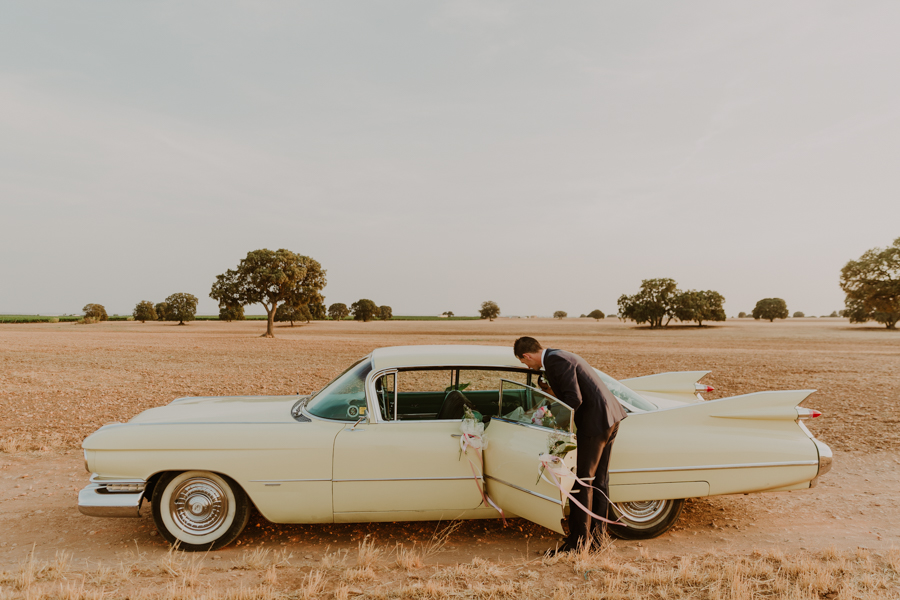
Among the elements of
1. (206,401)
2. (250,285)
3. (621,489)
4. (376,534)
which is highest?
(250,285)

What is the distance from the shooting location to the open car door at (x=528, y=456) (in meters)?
3.64

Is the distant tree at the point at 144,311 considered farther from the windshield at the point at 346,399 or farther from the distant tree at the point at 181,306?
the windshield at the point at 346,399

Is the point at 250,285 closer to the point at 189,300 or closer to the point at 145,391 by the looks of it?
the point at 145,391

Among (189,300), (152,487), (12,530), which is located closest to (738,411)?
(152,487)

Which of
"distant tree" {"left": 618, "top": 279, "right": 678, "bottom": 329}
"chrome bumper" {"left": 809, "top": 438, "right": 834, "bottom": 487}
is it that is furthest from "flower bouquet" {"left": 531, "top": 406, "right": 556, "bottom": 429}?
"distant tree" {"left": 618, "top": 279, "right": 678, "bottom": 329}

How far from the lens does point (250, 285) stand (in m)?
44.7

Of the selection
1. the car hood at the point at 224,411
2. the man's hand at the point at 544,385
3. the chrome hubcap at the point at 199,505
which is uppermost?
the man's hand at the point at 544,385

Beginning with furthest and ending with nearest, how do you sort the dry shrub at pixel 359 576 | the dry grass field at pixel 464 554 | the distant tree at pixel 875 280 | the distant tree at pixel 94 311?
the distant tree at pixel 94 311
the distant tree at pixel 875 280
the dry shrub at pixel 359 576
the dry grass field at pixel 464 554

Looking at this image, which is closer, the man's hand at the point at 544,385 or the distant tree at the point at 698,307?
the man's hand at the point at 544,385

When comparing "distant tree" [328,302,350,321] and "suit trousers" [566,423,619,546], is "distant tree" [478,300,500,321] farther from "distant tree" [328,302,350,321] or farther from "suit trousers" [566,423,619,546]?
"suit trousers" [566,423,619,546]

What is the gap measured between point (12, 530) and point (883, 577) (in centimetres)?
685

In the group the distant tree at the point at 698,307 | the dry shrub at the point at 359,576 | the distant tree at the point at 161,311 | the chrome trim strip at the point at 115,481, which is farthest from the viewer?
the distant tree at the point at 161,311

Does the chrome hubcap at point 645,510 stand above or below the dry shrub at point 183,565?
above

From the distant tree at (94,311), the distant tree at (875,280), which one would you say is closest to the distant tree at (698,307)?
the distant tree at (875,280)
